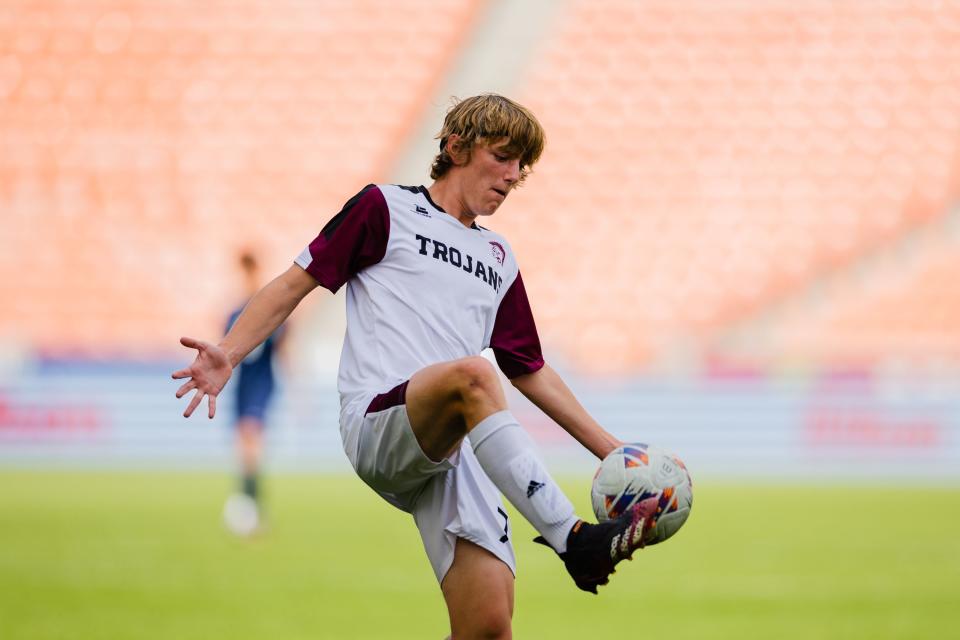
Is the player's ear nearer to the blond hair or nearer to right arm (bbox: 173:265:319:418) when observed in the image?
A: the blond hair

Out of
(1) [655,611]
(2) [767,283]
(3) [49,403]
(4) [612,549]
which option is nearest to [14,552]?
(1) [655,611]

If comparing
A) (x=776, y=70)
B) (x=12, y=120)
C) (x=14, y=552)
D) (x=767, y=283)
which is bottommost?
(x=14, y=552)

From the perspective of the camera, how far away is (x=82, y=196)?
19.1 m

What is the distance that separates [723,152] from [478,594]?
16402 millimetres

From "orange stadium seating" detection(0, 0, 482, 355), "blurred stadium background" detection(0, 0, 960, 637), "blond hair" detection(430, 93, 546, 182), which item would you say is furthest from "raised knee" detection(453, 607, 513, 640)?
"orange stadium seating" detection(0, 0, 482, 355)

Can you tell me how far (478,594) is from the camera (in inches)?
174

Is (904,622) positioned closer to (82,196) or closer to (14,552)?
(14,552)

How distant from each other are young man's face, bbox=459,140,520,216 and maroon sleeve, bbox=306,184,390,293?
0.31 meters

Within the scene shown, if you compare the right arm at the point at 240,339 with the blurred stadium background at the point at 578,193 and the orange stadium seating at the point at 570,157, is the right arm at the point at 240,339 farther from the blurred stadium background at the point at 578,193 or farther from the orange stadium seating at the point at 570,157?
the orange stadium seating at the point at 570,157

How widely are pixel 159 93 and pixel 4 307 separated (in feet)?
12.7

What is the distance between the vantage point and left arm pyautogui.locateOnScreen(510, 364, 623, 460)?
4578 mm

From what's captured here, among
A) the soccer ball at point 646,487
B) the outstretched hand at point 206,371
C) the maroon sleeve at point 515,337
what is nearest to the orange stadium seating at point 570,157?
the maroon sleeve at point 515,337

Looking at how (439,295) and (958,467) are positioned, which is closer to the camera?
(439,295)

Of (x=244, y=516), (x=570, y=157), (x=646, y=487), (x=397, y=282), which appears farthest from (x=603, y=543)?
(x=570, y=157)
